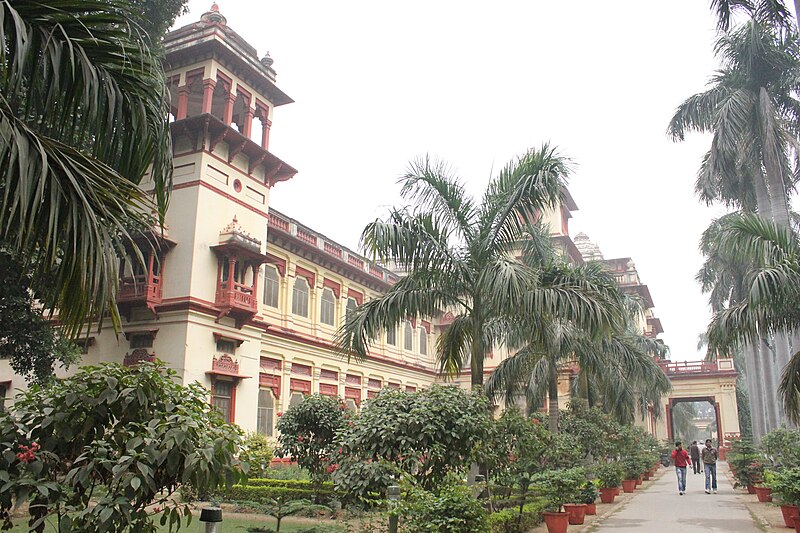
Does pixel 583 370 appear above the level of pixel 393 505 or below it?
above

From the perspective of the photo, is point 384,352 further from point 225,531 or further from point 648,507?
point 225,531

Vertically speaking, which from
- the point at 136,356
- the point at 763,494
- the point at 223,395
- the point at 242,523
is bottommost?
the point at 242,523

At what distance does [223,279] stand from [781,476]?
1659 cm

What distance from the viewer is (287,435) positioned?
14906 mm

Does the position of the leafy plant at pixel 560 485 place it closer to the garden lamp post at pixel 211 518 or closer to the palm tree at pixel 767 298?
the palm tree at pixel 767 298

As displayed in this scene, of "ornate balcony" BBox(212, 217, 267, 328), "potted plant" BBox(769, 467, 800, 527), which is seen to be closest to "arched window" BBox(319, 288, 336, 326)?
"ornate balcony" BBox(212, 217, 267, 328)

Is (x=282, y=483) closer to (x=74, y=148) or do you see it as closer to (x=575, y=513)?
(x=575, y=513)

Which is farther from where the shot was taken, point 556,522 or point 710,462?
point 710,462

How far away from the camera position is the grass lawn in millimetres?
10934

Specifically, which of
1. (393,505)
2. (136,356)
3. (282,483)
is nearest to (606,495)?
(282,483)

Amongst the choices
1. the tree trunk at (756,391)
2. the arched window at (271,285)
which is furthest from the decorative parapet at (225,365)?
the tree trunk at (756,391)

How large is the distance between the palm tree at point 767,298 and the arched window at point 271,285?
16.9m

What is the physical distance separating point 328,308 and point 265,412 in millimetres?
6788

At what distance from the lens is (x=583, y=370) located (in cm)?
1906
